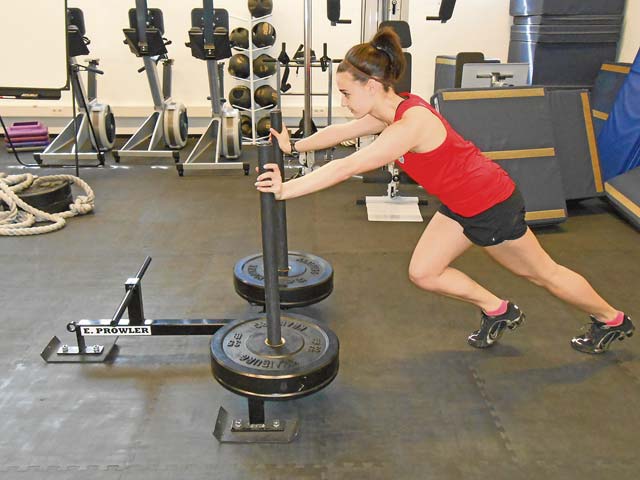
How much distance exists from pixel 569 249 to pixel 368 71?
2178 mm

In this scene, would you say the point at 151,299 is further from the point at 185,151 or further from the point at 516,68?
the point at 185,151

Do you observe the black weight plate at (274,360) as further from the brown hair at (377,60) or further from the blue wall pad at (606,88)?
the blue wall pad at (606,88)

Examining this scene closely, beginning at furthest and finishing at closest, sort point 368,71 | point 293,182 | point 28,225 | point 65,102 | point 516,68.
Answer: point 65,102, point 516,68, point 28,225, point 368,71, point 293,182

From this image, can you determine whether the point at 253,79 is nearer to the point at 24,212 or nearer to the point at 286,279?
the point at 24,212

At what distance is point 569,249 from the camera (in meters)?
3.26

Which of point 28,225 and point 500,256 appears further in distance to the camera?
point 28,225

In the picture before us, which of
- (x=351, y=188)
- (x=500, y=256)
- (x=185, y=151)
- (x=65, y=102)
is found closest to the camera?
(x=500, y=256)

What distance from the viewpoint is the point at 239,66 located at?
19.0ft

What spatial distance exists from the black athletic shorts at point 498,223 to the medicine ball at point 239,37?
4.53m

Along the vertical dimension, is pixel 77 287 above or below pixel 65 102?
below

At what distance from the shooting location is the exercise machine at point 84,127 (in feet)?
16.6

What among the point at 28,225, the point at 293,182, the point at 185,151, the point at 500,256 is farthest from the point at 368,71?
the point at 185,151

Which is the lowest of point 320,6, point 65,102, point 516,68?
point 65,102

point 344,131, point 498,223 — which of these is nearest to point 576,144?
point 498,223
